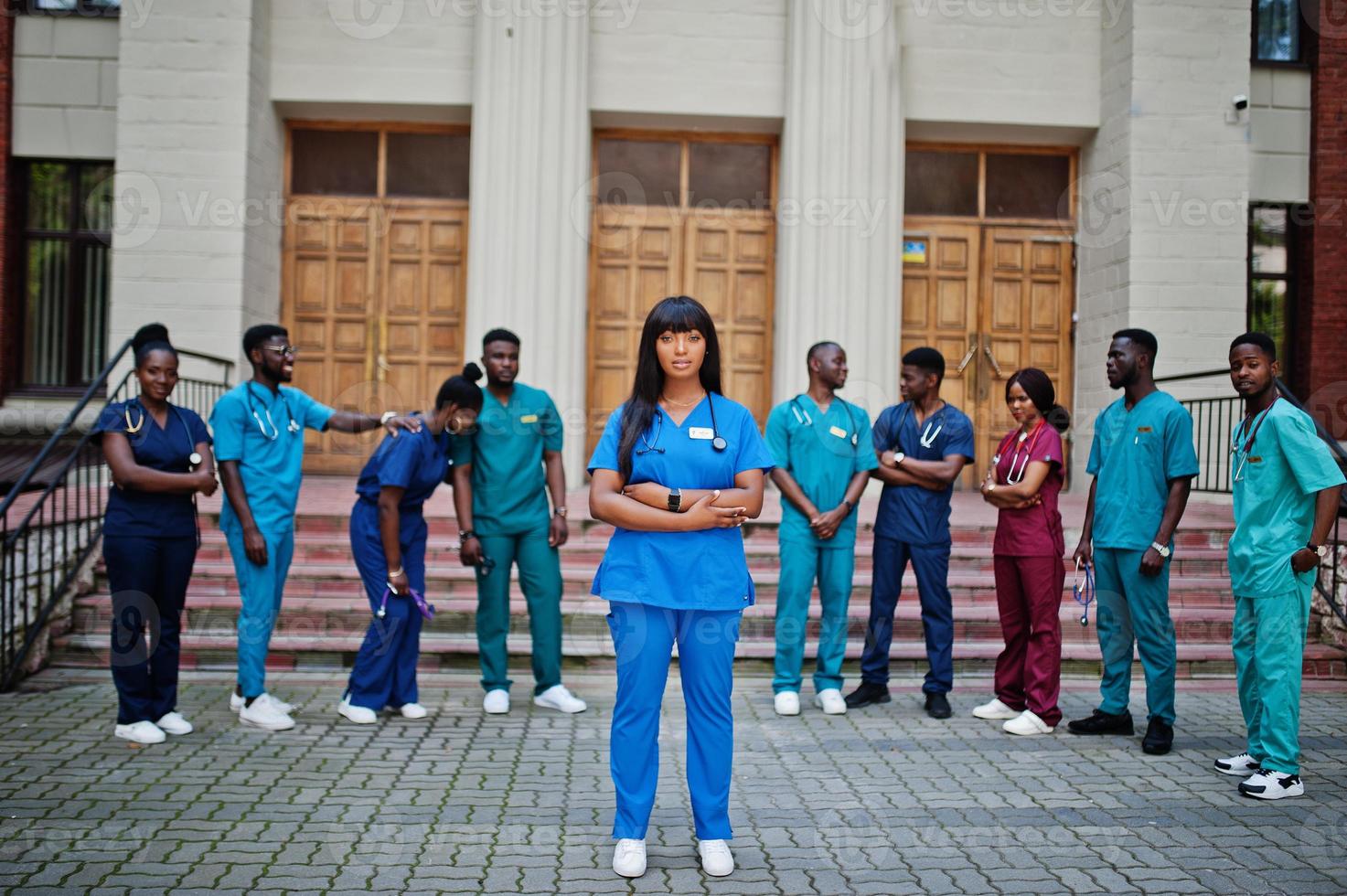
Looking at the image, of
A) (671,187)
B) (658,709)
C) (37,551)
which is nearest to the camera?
(658,709)

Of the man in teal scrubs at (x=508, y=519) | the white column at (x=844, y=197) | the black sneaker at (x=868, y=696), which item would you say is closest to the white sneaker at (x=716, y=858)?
the man in teal scrubs at (x=508, y=519)

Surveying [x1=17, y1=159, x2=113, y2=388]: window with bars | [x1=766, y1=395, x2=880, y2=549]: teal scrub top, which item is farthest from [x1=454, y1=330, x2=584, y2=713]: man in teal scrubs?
[x1=17, y1=159, x2=113, y2=388]: window with bars

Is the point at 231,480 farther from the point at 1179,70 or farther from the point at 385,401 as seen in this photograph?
the point at 1179,70

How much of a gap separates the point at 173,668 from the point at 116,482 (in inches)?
40.8

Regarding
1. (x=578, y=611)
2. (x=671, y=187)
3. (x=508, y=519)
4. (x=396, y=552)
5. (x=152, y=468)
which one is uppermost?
(x=671, y=187)

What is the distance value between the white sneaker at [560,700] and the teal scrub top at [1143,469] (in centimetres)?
311

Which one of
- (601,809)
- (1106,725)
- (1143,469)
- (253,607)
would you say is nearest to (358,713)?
(253,607)

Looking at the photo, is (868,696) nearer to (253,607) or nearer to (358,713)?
(358,713)

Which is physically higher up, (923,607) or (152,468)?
(152,468)

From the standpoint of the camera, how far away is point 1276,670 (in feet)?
17.1

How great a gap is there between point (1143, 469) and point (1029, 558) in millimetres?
797

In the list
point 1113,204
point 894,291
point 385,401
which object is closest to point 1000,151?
point 1113,204

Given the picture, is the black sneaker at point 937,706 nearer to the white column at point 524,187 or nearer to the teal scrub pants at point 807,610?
the teal scrub pants at point 807,610

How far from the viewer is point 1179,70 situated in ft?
38.6
